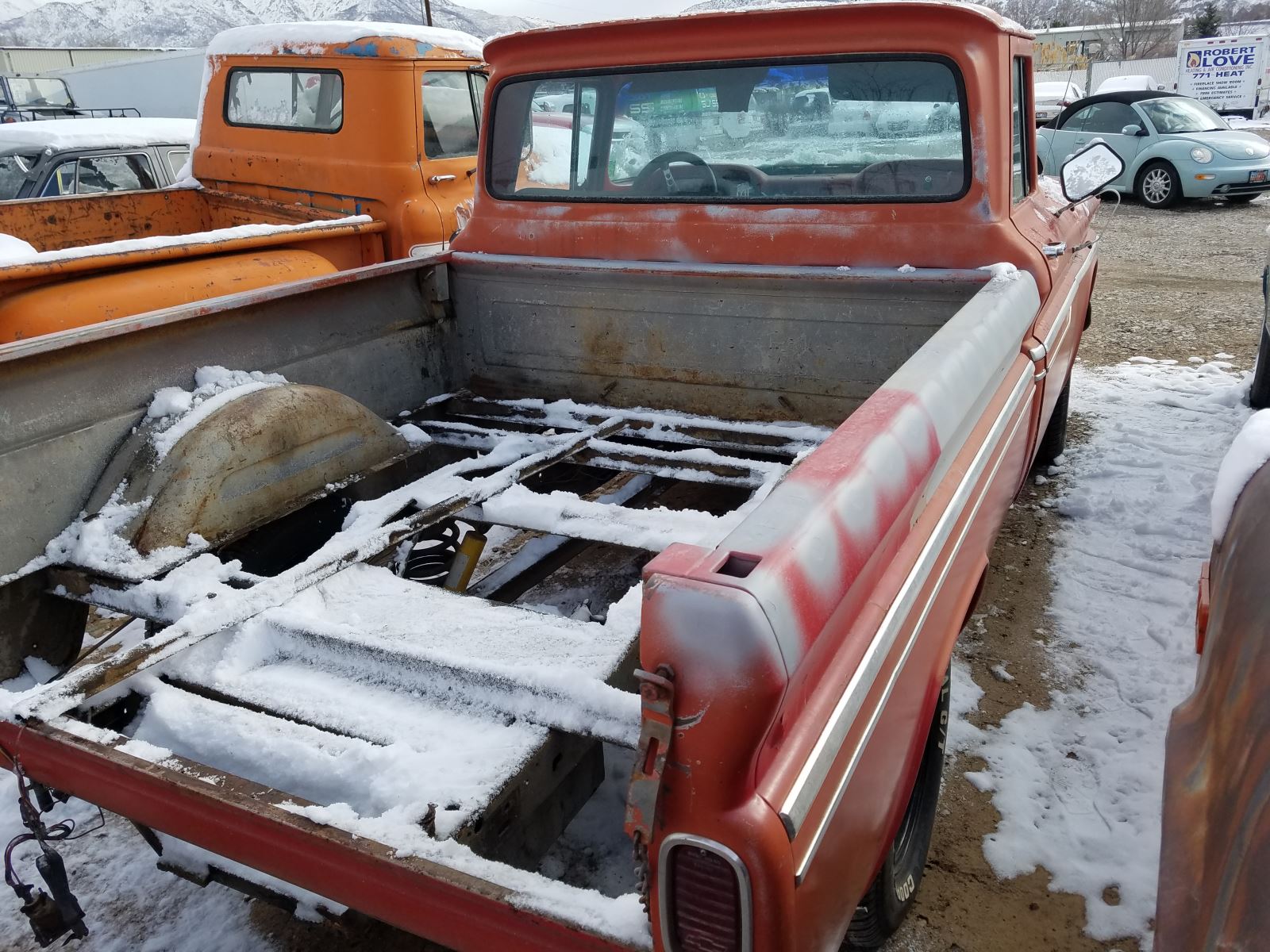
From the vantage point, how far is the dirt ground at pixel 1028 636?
2156 millimetres

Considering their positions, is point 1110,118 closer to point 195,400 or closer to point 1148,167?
point 1148,167

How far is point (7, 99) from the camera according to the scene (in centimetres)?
1525

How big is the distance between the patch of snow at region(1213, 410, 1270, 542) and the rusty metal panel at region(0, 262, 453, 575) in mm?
2507

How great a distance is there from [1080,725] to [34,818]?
2641 millimetres

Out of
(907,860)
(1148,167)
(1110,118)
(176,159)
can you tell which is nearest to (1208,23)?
(1110,118)

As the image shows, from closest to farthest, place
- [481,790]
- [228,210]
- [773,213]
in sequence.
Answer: [481,790] < [773,213] < [228,210]

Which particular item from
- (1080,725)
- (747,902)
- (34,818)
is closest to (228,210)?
(34,818)

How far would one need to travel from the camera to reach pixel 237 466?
2.47 m

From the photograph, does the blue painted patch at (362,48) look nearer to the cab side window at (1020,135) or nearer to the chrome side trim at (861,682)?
the cab side window at (1020,135)

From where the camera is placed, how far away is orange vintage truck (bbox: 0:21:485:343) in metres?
5.47

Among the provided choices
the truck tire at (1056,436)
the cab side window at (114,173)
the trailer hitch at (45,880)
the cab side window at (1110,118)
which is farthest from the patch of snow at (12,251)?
the cab side window at (1110,118)

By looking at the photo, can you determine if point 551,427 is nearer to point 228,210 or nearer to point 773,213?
point 773,213

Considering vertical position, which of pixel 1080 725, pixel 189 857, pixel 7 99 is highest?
pixel 7 99

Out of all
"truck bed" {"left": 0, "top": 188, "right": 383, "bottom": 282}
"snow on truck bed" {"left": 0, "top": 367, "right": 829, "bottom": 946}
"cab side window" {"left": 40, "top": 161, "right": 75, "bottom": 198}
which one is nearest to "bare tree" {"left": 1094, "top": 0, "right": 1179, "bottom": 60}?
"truck bed" {"left": 0, "top": 188, "right": 383, "bottom": 282}
